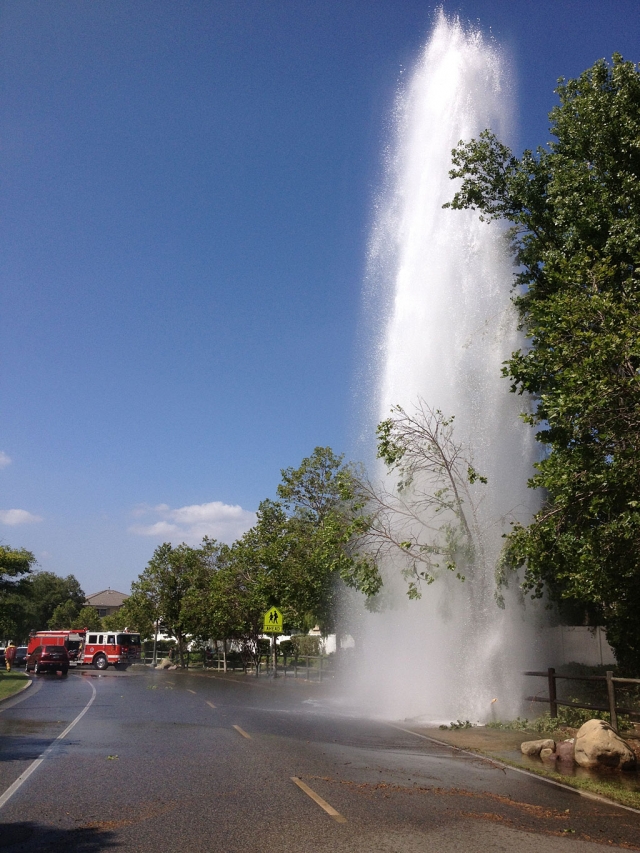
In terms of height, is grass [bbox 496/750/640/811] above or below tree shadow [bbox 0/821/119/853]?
below

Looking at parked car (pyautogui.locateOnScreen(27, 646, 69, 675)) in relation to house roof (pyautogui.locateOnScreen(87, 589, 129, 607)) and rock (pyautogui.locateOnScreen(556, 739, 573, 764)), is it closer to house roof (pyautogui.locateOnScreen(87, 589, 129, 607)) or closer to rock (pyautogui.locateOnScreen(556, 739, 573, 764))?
rock (pyautogui.locateOnScreen(556, 739, 573, 764))

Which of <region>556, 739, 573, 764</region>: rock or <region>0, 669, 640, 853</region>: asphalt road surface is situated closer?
<region>0, 669, 640, 853</region>: asphalt road surface

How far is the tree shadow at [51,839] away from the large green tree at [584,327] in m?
8.92

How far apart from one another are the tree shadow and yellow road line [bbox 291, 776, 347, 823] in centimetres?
232

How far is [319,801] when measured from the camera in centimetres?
858

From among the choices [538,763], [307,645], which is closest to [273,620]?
[538,763]

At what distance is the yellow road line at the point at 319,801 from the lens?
779cm

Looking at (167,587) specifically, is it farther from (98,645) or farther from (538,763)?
(538,763)

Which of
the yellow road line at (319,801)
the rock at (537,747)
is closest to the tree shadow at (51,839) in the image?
the yellow road line at (319,801)

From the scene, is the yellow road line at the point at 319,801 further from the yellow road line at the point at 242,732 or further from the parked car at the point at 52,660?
the parked car at the point at 52,660

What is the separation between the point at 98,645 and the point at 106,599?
101 meters

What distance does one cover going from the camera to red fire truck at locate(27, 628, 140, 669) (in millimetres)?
59188

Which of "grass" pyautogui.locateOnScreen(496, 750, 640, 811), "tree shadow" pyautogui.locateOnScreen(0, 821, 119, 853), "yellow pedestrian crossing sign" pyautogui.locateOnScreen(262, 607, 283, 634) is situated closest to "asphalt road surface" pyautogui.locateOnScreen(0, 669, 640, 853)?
"tree shadow" pyautogui.locateOnScreen(0, 821, 119, 853)

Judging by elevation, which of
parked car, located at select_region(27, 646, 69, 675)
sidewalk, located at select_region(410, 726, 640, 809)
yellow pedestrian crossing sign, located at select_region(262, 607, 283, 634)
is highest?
yellow pedestrian crossing sign, located at select_region(262, 607, 283, 634)
